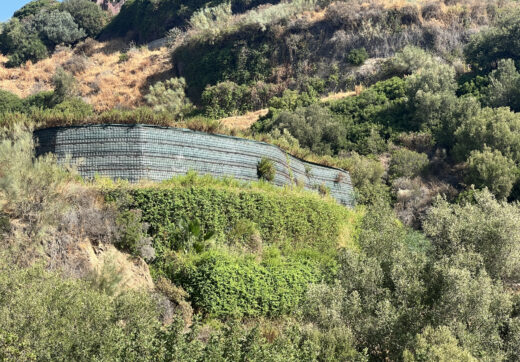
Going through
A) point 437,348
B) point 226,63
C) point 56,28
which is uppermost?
point 56,28

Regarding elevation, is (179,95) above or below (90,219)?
below

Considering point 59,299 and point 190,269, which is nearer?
point 59,299

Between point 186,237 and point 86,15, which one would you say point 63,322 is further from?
point 86,15

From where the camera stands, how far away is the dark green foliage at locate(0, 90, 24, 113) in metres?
33.9

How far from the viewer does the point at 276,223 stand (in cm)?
1547

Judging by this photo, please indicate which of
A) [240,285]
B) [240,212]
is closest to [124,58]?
[240,212]

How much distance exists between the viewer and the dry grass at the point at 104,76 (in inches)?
1473

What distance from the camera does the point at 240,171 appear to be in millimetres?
16578

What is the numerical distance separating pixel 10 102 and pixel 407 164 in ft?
84.5

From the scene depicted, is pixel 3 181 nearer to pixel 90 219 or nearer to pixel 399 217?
pixel 90 219

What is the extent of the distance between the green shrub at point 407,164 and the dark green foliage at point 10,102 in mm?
23782

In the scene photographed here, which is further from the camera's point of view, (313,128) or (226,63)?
(226,63)

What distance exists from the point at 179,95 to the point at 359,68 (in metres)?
12.8

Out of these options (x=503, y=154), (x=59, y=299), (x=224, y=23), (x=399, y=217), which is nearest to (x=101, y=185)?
(x=59, y=299)
